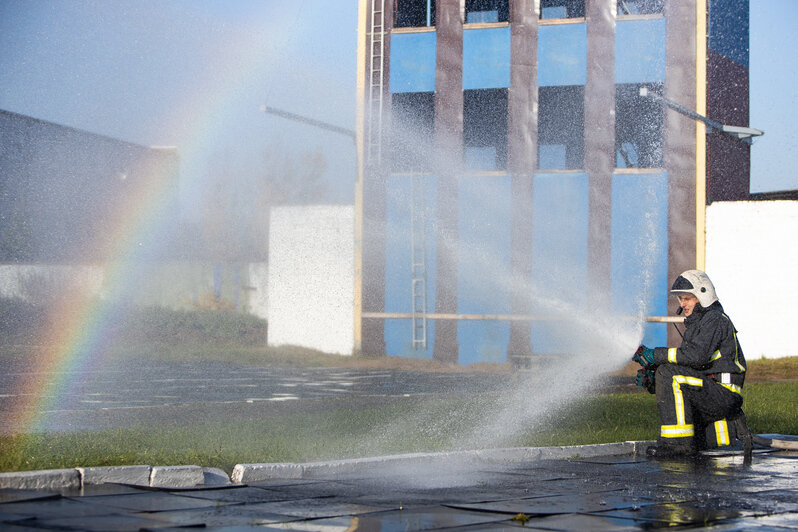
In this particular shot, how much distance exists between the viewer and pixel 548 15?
1308 inches

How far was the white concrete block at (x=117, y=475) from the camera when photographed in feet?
25.5

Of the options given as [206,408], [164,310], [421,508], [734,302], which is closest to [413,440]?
[421,508]

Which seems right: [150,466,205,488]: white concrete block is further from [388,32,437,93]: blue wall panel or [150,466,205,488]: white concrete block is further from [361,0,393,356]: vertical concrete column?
[388,32,437,93]: blue wall panel

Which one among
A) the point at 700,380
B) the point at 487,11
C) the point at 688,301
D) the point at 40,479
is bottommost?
the point at 40,479

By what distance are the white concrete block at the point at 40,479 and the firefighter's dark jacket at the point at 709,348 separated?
17.3 ft

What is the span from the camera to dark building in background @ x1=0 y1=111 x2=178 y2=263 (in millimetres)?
46625

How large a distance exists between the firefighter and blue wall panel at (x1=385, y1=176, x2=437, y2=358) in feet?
65.7

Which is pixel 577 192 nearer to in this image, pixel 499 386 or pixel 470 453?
pixel 499 386

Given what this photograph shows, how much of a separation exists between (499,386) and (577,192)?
962cm

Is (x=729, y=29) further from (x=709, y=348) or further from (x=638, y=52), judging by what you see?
(x=709, y=348)

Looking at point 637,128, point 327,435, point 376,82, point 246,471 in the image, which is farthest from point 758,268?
point 246,471

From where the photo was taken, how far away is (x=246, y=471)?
8.30 metres

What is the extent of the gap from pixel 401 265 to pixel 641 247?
21.7ft

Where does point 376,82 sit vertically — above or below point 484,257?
above
